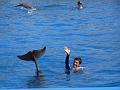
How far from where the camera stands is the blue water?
15922mm

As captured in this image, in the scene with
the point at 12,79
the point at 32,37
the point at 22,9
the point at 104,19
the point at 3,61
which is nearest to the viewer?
the point at 12,79

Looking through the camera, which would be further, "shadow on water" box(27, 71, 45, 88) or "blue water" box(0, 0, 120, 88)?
"blue water" box(0, 0, 120, 88)

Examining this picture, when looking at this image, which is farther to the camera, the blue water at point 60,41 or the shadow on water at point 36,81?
the blue water at point 60,41

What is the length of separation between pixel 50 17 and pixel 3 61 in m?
14.1

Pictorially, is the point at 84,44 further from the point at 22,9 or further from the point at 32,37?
the point at 22,9

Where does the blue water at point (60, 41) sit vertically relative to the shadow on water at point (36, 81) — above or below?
below

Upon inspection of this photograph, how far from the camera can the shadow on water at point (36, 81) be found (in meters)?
Answer: 15.0

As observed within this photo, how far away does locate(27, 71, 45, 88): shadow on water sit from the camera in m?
15.0

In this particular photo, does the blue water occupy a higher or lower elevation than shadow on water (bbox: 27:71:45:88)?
lower

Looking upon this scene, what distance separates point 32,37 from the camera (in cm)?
2548

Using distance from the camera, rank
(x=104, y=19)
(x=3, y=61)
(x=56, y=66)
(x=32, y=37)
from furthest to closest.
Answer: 1. (x=104, y=19)
2. (x=32, y=37)
3. (x=3, y=61)
4. (x=56, y=66)

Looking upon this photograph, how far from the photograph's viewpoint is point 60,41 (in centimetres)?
2389

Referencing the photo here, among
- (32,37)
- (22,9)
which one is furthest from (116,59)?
(22,9)

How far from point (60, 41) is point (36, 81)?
851 centimetres
